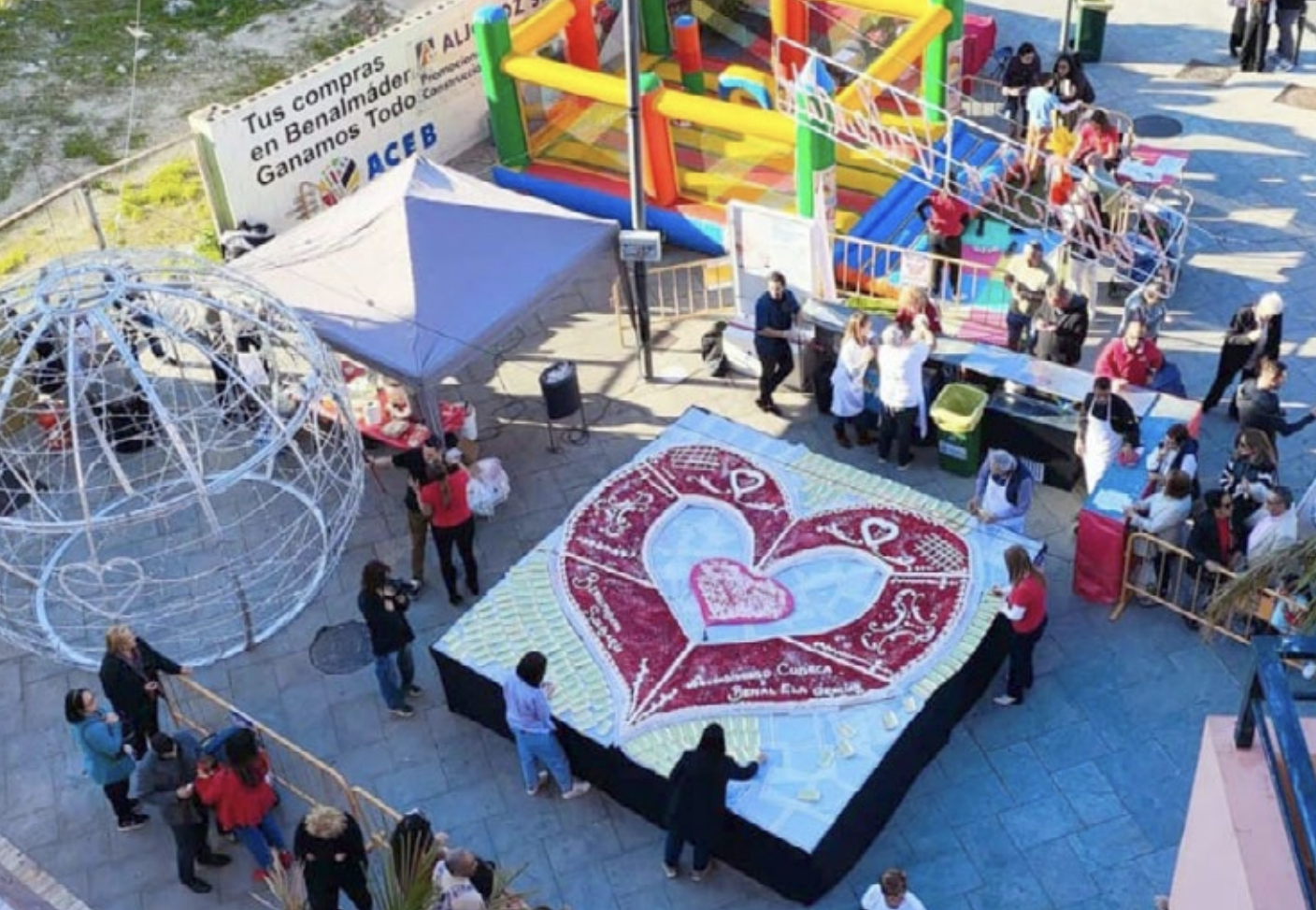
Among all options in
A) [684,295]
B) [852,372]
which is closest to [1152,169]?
[852,372]

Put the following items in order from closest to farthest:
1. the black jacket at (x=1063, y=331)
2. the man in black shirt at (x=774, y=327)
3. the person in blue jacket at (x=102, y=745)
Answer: the person in blue jacket at (x=102, y=745) < the black jacket at (x=1063, y=331) < the man in black shirt at (x=774, y=327)

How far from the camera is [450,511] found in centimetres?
1186

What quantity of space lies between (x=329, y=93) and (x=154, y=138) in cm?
432

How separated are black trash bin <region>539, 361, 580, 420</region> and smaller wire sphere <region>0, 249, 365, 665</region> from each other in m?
1.81

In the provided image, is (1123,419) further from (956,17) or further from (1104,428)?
(956,17)

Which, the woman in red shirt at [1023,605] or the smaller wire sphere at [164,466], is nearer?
the woman in red shirt at [1023,605]

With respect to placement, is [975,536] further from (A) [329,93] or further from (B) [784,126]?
(A) [329,93]

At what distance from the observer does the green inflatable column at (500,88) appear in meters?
16.5

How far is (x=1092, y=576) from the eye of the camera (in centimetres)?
1186

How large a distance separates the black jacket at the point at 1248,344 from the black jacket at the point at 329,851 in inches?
314

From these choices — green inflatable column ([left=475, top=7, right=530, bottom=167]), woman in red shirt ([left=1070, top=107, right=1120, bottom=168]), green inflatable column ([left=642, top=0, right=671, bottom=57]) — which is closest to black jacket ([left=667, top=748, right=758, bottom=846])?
woman in red shirt ([left=1070, top=107, right=1120, bottom=168])

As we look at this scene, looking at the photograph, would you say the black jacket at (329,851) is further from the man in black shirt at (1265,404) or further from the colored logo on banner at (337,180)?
the colored logo on banner at (337,180)

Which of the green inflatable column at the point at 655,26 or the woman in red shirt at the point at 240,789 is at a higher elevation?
the green inflatable column at the point at 655,26

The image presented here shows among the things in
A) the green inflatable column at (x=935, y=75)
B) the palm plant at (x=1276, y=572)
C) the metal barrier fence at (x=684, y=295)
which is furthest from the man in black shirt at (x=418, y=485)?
the green inflatable column at (x=935, y=75)
